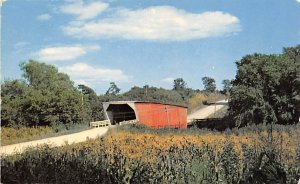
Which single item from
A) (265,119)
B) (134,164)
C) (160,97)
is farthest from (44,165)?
(160,97)

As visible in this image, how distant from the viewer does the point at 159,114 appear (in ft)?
107

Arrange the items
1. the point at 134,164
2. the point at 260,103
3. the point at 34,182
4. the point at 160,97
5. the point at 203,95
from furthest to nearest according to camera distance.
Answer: the point at 203,95 → the point at 160,97 → the point at 260,103 → the point at 34,182 → the point at 134,164

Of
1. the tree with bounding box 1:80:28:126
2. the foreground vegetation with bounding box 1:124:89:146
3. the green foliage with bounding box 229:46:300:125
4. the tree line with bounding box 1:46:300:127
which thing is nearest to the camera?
the foreground vegetation with bounding box 1:124:89:146

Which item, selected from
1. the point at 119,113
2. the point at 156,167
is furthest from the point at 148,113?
the point at 156,167

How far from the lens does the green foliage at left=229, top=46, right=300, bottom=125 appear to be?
32875 millimetres

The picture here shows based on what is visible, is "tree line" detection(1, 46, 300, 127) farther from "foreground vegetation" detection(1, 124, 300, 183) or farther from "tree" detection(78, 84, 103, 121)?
"foreground vegetation" detection(1, 124, 300, 183)

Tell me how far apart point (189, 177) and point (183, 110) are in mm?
28708

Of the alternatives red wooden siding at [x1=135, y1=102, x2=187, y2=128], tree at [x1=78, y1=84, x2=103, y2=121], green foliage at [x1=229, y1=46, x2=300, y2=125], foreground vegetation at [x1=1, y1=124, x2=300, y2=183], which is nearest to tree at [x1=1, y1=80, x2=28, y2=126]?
tree at [x1=78, y1=84, x2=103, y2=121]

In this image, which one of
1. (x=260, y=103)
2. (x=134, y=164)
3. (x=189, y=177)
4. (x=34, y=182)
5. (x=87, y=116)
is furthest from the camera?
(x=260, y=103)

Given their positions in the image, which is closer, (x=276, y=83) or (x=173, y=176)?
(x=173, y=176)

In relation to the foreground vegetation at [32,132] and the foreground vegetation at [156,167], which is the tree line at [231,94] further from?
the foreground vegetation at [156,167]

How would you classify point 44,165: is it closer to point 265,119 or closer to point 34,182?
point 34,182

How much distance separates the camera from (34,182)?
308 inches

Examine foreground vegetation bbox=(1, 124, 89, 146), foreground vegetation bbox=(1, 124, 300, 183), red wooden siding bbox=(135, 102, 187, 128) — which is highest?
red wooden siding bbox=(135, 102, 187, 128)
